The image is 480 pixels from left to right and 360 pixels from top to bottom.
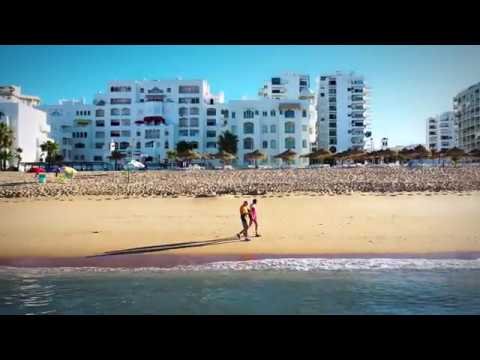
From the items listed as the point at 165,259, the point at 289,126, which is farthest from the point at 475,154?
the point at 165,259

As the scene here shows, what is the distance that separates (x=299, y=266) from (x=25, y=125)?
73.6 ft

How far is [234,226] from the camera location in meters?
9.82

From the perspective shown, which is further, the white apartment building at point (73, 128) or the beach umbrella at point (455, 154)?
the white apartment building at point (73, 128)

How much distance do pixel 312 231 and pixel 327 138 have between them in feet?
113

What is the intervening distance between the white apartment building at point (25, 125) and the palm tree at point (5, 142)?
696 mm

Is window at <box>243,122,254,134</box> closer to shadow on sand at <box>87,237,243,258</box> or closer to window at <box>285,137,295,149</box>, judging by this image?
window at <box>285,137,295,149</box>

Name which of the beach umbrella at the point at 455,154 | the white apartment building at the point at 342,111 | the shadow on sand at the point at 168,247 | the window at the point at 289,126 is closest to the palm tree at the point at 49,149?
the window at the point at 289,126

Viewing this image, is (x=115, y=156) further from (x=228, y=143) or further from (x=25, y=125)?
(x=228, y=143)

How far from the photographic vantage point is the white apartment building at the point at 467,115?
91.9 ft

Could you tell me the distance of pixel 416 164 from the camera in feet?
75.2

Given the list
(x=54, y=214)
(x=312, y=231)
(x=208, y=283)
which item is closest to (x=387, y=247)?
(x=312, y=231)

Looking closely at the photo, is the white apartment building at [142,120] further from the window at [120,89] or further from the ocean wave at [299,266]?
the ocean wave at [299,266]

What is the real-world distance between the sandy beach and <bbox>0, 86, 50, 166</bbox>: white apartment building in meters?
12.8
